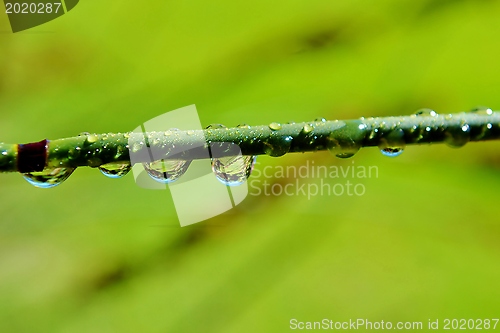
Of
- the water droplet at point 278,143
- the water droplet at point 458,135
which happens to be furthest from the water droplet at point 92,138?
the water droplet at point 458,135

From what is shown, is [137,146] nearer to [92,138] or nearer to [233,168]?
[92,138]

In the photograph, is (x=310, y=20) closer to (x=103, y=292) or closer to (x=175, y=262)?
(x=175, y=262)

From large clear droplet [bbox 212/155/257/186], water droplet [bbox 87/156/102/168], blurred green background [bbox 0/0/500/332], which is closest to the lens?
water droplet [bbox 87/156/102/168]

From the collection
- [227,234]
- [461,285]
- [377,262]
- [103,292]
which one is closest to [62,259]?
[103,292]

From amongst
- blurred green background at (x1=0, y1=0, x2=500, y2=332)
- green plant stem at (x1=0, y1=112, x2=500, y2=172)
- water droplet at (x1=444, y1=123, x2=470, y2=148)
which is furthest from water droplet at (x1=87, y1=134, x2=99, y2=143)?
blurred green background at (x1=0, y1=0, x2=500, y2=332)

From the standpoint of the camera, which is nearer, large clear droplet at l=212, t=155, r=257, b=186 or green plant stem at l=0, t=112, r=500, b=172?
green plant stem at l=0, t=112, r=500, b=172

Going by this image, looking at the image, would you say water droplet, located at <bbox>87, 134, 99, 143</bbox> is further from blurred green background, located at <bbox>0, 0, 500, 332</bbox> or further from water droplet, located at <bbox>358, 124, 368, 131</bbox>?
blurred green background, located at <bbox>0, 0, 500, 332</bbox>

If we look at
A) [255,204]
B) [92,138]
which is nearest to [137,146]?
[92,138]
